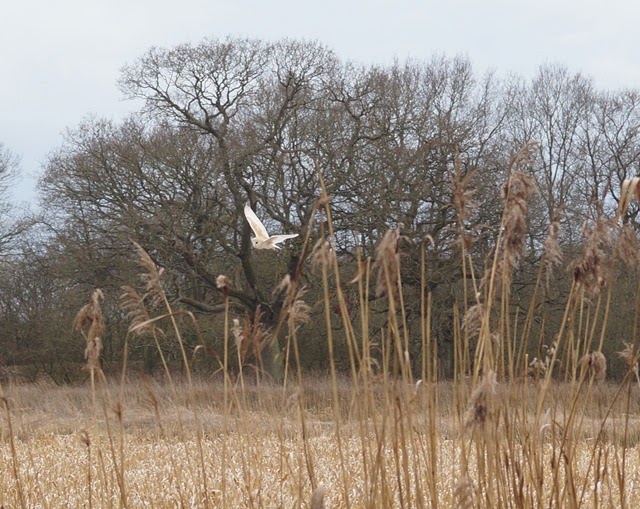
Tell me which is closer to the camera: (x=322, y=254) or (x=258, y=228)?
(x=322, y=254)

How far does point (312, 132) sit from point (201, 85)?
2392mm

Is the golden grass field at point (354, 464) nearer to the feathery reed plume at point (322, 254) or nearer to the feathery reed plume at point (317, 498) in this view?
the feathery reed plume at point (317, 498)

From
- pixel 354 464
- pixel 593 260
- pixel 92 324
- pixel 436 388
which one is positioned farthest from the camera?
pixel 354 464

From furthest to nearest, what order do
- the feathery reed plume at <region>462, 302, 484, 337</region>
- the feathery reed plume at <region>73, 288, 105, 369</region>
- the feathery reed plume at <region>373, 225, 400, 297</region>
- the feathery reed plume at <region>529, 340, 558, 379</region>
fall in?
the feathery reed plume at <region>529, 340, 558, 379</region> → the feathery reed plume at <region>462, 302, 484, 337</region> → the feathery reed plume at <region>73, 288, 105, 369</region> → the feathery reed plume at <region>373, 225, 400, 297</region>

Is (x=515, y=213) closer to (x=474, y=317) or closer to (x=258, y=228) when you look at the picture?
(x=474, y=317)

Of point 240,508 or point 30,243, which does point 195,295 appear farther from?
point 240,508

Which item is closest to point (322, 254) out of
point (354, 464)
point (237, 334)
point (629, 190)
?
point (629, 190)

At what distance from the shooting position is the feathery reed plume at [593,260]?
1548mm

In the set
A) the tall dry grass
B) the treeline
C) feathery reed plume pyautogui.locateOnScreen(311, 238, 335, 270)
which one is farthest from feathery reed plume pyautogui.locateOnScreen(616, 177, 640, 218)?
the treeline

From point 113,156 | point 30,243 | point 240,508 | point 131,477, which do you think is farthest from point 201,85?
point 240,508

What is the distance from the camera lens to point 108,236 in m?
14.7

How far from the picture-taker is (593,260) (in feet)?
5.09

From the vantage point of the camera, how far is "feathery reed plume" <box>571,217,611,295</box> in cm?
155

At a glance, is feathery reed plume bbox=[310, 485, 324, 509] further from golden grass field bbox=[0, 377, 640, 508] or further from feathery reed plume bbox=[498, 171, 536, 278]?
feathery reed plume bbox=[498, 171, 536, 278]
